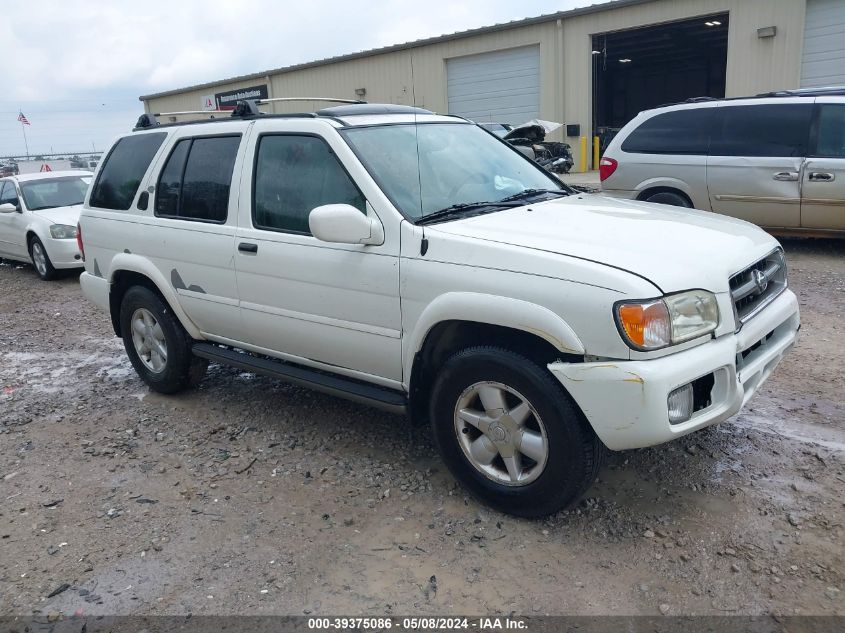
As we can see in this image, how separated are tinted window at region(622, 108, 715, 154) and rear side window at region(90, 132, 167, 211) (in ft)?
20.2

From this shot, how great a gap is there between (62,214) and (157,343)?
643 cm

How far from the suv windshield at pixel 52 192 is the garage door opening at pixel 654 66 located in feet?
48.6

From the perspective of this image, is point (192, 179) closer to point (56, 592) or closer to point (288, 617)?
point (56, 592)

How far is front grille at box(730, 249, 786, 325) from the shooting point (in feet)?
10.3

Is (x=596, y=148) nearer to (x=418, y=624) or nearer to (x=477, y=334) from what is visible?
(x=477, y=334)

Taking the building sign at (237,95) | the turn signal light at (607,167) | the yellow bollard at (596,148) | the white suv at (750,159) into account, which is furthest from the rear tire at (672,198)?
the building sign at (237,95)

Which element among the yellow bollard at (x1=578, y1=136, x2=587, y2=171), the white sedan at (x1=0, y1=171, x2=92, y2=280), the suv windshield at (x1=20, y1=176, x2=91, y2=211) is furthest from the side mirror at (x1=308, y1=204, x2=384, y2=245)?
the yellow bollard at (x1=578, y1=136, x2=587, y2=171)

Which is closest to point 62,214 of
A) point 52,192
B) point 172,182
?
point 52,192

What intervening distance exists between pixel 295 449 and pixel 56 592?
148cm

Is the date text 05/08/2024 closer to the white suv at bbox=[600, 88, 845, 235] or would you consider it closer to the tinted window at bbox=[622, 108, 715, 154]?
the white suv at bbox=[600, 88, 845, 235]

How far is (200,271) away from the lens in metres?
4.44

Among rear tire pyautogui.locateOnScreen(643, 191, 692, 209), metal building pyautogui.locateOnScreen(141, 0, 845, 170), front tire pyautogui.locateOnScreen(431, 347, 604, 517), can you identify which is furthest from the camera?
metal building pyautogui.locateOnScreen(141, 0, 845, 170)

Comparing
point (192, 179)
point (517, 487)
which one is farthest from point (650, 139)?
point (517, 487)

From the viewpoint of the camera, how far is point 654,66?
30297 mm
